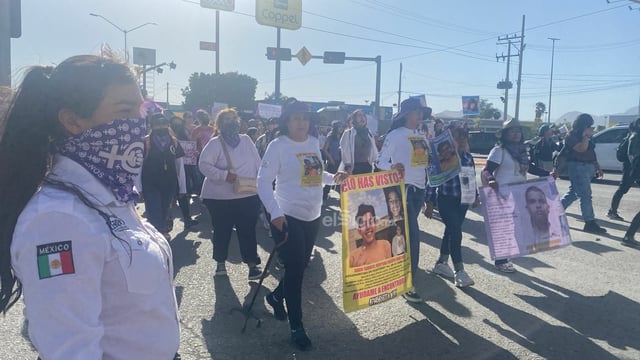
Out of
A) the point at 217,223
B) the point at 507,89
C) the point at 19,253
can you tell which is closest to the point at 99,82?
the point at 19,253

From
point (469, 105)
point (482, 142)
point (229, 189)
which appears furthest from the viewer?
point (469, 105)

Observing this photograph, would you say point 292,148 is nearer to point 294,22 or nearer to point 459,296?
point 459,296

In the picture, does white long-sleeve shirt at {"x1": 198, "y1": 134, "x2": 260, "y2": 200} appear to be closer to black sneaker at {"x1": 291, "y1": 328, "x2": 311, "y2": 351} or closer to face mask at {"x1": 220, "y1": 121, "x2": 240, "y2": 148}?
face mask at {"x1": 220, "y1": 121, "x2": 240, "y2": 148}

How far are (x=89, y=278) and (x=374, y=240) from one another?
3.26 meters

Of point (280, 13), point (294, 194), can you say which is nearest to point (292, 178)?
point (294, 194)

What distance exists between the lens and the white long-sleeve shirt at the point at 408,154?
5.09 meters

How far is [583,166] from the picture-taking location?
8508 millimetres

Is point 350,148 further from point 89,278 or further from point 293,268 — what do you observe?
point 89,278

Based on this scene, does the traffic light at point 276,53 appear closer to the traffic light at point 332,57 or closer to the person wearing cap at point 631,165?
the traffic light at point 332,57

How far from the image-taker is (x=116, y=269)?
Answer: 4.50 feet

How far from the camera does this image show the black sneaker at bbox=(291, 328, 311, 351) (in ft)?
12.7

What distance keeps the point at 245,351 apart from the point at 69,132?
9.38 ft

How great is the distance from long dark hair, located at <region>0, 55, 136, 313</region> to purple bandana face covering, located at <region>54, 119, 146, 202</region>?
53 mm

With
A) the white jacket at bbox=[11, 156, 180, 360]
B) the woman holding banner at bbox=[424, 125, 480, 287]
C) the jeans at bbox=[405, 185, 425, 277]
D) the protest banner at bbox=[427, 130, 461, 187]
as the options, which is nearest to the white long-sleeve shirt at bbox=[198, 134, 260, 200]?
the jeans at bbox=[405, 185, 425, 277]
